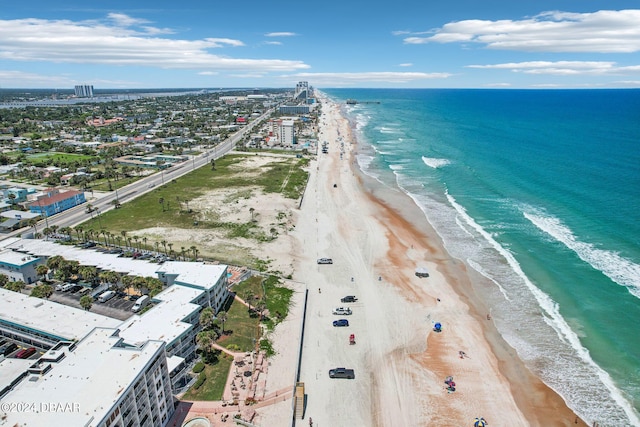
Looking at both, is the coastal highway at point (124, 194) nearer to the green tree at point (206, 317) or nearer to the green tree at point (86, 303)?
the green tree at point (86, 303)

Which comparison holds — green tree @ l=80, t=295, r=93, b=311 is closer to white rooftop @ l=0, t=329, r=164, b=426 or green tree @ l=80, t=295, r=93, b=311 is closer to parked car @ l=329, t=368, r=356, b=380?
white rooftop @ l=0, t=329, r=164, b=426

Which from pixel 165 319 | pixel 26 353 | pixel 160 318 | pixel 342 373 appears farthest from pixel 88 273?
pixel 342 373

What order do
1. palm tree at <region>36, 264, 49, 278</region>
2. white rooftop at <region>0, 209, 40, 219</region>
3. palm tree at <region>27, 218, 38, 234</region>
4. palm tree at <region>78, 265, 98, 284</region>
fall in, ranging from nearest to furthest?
palm tree at <region>78, 265, 98, 284</region>, palm tree at <region>36, 264, 49, 278</region>, palm tree at <region>27, 218, 38, 234</region>, white rooftop at <region>0, 209, 40, 219</region>

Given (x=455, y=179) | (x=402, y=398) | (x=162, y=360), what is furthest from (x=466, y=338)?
(x=455, y=179)

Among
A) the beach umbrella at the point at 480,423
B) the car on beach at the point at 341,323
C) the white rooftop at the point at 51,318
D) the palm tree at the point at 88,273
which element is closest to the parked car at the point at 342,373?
the car on beach at the point at 341,323

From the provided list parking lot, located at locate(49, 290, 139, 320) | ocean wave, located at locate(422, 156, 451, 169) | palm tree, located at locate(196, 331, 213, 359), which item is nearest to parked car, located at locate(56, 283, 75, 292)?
parking lot, located at locate(49, 290, 139, 320)

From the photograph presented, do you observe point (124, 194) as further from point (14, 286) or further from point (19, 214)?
point (14, 286)
